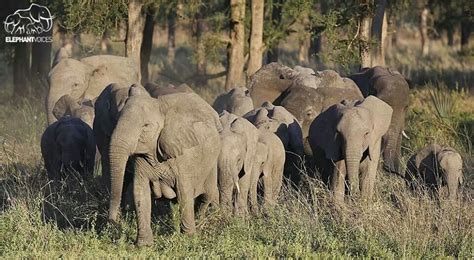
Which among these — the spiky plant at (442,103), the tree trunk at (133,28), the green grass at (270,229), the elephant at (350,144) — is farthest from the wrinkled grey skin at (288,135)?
the tree trunk at (133,28)

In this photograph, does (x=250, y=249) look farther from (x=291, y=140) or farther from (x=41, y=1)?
(x=41, y=1)

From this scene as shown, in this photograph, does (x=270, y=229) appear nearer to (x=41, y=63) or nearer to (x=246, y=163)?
(x=246, y=163)

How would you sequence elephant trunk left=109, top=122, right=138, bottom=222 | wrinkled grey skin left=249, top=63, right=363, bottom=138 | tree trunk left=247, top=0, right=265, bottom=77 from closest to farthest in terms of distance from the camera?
elephant trunk left=109, top=122, right=138, bottom=222
wrinkled grey skin left=249, top=63, right=363, bottom=138
tree trunk left=247, top=0, right=265, bottom=77

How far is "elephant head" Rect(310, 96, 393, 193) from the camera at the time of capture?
14.0 metres

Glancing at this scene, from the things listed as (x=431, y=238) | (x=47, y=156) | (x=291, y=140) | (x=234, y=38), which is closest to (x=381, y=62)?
(x=234, y=38)

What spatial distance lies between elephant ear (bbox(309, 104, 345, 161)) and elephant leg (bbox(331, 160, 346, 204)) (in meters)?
0.13

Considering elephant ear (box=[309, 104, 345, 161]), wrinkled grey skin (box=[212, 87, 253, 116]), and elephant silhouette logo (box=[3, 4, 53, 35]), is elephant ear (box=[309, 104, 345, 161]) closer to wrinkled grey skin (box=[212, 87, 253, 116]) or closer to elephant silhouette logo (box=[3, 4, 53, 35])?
wrinkled grey skin (box=[212, 87, 253, 116])

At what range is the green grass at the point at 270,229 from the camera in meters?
11.4

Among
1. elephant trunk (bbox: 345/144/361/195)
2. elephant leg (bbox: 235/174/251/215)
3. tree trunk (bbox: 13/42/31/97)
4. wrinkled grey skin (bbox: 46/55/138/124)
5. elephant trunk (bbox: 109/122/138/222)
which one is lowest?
tree trunk (bbox: 13/42/31/97)

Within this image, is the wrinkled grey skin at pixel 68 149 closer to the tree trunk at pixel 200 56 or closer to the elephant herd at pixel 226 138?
the elephant herd at pixel 226 138

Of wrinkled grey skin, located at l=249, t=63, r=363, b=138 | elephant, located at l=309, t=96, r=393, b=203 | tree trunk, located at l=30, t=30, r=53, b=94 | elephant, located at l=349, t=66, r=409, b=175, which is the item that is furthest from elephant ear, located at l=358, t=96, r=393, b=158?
tree trunk, located at l=30, t=30, r=53, b=94

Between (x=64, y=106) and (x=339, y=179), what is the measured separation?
4.79 meters

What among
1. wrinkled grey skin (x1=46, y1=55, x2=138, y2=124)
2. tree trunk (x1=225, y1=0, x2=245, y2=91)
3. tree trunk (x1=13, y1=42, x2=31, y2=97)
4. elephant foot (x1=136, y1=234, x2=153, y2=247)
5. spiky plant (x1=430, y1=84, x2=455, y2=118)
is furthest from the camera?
tree trunk (x1=13, y1=42, x2=31, y2=97)

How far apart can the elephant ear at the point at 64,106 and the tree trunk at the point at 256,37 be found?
652 cm
